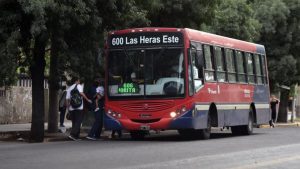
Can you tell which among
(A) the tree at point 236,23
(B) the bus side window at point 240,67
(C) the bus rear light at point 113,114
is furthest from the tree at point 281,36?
(C) the bus rear light at point 113,114

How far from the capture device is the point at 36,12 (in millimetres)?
17453

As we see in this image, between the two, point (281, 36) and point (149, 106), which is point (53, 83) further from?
point (281, 36)

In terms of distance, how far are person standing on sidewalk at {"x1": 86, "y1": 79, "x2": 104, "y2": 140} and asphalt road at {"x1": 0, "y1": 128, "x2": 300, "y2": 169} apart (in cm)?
264

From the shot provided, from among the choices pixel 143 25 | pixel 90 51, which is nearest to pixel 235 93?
pixel 143 25

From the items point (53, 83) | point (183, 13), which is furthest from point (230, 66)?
point (53, 83)

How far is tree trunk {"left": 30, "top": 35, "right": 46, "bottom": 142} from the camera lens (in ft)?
66.7

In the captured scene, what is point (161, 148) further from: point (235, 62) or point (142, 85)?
point (235, 62)

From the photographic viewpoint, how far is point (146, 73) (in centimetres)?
2045

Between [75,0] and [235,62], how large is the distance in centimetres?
732

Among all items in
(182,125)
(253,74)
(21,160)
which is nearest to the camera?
(21,160)

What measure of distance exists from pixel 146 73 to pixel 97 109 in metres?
2.43

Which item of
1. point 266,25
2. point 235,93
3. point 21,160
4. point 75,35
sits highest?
point 266,25

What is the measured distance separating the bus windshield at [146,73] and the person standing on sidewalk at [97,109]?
42.8 inches

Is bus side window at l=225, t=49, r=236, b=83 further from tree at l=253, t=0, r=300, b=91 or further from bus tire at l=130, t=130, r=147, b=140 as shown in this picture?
tree at l=253, t=0, r=300, b=91
